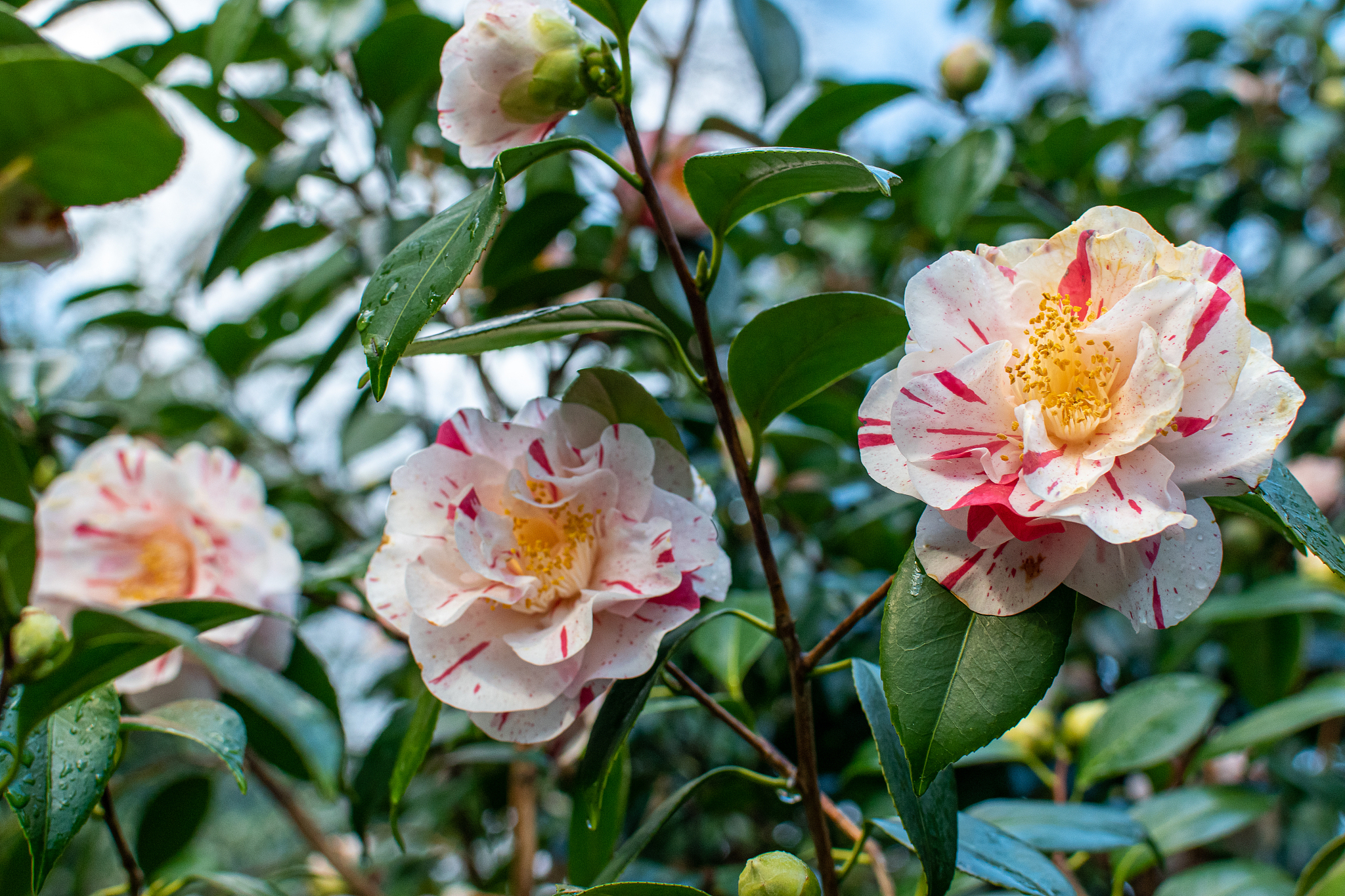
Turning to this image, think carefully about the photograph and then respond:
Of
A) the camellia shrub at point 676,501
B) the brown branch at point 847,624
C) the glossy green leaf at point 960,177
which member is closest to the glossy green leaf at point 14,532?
the camellia shrub at point 676,501

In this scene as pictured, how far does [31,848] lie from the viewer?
0.43 meters

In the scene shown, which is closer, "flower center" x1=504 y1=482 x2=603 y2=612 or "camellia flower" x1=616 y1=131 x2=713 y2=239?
"flower center" x1=504 y1=482 x2=603 y2=612

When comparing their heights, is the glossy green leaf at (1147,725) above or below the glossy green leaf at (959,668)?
below

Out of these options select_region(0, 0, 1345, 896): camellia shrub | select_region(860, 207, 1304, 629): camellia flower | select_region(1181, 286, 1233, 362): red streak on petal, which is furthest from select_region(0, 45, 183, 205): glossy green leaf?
select_region(1181, 286, 1233, 362): red streak on petal

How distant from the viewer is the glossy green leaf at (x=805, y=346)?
49 cm

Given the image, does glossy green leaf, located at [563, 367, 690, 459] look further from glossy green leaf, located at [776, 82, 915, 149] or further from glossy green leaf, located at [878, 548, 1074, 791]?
glossy green leaf, located at [776, 82, 915, 149]

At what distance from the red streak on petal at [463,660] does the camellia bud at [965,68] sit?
3.22 ft

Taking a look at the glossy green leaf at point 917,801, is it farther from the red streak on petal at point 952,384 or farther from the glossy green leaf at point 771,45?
the glossy green leaf at point 771,45

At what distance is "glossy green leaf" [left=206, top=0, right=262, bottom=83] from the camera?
2.57ft

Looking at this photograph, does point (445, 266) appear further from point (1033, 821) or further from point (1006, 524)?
point (1033, 821)

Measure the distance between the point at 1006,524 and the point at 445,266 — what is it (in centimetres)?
28

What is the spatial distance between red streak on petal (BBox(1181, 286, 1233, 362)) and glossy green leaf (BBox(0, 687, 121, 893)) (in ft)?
1.86

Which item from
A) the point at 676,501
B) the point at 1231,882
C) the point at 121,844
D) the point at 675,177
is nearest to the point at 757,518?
the point at 676,501

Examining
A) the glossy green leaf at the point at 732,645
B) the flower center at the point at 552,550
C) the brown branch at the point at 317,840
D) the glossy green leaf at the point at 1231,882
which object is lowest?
the brown branch at the point at 317,840
